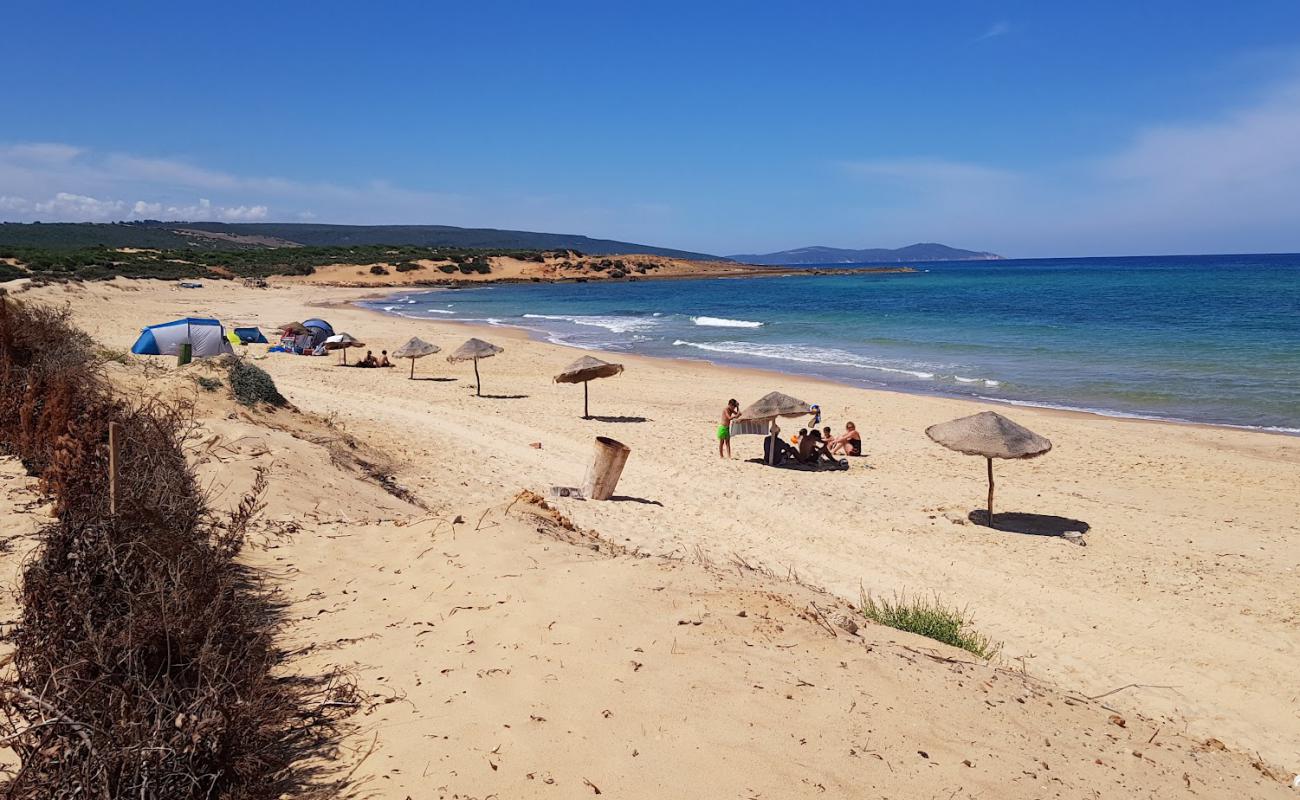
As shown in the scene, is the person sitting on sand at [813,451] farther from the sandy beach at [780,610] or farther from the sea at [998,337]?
the sea at [998,337]

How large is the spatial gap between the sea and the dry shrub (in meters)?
18.0

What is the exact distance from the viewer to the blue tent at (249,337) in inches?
1086

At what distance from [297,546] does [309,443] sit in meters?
3.66

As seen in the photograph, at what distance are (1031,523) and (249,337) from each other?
2540 cm

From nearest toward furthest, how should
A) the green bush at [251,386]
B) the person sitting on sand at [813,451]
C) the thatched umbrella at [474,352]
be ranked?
the green bush at [251,386] < the person sitting on sand at [813,451] < the thatched umbrella at [474,352]

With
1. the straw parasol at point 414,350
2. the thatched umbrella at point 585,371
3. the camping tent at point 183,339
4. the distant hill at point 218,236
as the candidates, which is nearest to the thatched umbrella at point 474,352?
the straw parasol at point 414,350

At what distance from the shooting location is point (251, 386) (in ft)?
38.0

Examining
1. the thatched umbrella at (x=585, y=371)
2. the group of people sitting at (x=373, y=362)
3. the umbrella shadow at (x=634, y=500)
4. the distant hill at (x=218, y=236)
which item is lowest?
the umbrella shadow at (x=634, y=500)

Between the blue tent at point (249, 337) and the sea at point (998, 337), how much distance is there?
1194 centimetres

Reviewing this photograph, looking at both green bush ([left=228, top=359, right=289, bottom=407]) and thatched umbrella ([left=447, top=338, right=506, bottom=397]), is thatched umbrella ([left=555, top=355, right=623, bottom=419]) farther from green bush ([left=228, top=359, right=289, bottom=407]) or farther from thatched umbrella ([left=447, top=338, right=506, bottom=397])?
green bush ([left=228, top=359, right=289, bottom=407])

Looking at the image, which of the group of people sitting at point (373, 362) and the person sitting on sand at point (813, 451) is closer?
the person sitting on sand at point (813, 451)

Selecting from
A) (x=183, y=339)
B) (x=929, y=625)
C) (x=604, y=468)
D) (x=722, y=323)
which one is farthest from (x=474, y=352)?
(x=722, y=323)

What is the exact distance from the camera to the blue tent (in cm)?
2758

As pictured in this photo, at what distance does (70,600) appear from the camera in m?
3.42
